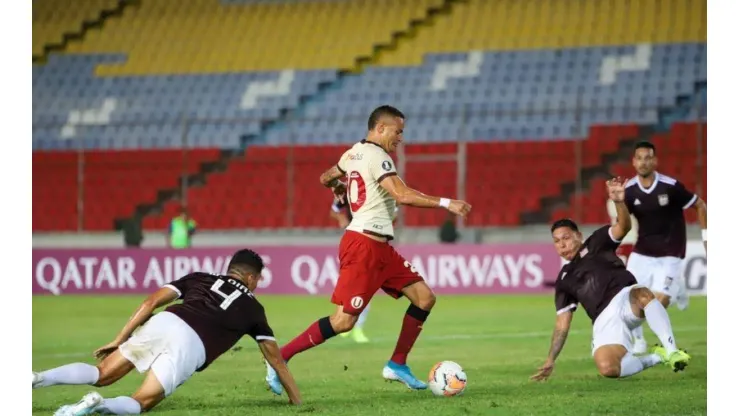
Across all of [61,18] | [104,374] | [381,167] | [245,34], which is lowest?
[104,374]

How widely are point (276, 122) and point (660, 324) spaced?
48.5 ft

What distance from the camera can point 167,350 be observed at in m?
6.20

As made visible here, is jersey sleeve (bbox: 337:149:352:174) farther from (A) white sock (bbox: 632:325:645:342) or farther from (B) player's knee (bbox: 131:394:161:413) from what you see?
(A) white sock (bbox: 632:325:645:342)

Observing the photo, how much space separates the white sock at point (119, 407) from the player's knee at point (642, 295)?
302 cm

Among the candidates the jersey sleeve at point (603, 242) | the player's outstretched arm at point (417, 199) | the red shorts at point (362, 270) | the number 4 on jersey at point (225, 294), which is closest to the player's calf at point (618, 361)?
the jersey sleeve at point (603, 242)

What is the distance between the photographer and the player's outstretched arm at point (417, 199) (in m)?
6.43

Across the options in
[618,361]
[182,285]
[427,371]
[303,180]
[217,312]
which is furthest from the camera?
[303,180]

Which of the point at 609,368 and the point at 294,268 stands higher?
the point at 294,268

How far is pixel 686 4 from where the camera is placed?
20.3 meters

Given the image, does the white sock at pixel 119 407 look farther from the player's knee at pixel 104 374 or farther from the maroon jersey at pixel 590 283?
the maroon jersey at pixel 590 283

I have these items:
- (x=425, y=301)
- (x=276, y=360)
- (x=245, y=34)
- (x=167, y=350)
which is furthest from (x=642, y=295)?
(x=245, y=34)

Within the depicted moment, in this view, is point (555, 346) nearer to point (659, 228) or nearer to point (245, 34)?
point (659, 228)

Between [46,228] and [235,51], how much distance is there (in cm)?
536
